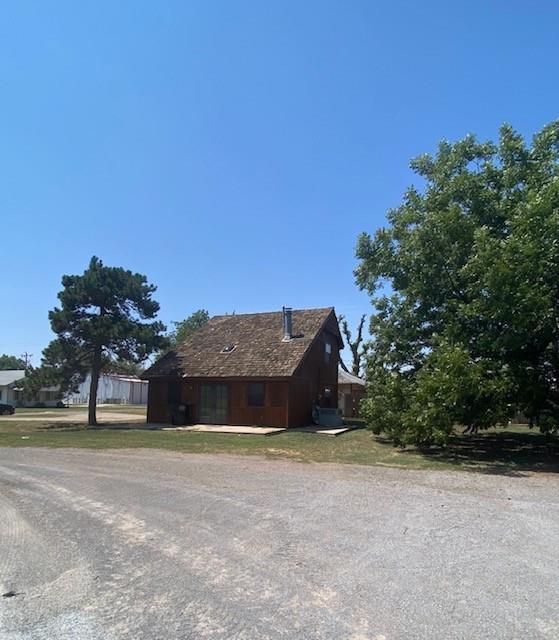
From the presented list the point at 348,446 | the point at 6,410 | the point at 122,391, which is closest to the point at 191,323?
the point at 122,391

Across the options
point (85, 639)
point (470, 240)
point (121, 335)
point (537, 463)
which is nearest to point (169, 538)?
point (85, 639)

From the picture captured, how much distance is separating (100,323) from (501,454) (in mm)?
19719

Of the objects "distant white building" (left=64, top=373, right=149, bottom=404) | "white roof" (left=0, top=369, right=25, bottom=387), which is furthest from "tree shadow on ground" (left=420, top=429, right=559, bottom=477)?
"distant white building" (left=64, top=373, right=149, bottom=404)

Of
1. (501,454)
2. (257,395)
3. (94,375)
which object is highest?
(94,375)

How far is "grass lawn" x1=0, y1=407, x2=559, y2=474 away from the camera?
1486cm

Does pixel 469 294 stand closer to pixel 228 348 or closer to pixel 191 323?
pixel 228 348

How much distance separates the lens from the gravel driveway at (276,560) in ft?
14.0

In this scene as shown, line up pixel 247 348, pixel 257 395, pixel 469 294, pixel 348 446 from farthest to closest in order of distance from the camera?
pixel 247 348
pixel 257 395
pixel 348 446
pixel 469 294

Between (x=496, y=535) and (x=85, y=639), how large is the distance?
5119 mm

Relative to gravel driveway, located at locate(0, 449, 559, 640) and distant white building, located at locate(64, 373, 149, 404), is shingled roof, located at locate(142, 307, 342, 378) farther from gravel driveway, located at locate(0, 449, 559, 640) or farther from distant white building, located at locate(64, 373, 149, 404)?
distant white building, located at locate(64, 373, 149, 404)

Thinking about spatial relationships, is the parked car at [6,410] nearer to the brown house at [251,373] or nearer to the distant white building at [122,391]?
the brown house at [251,373]

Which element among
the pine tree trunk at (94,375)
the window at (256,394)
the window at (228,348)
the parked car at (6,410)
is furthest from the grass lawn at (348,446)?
the parked car at (6,410)

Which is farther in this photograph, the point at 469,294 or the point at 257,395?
the point at 257,395

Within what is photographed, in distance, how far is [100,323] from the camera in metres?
28.0
